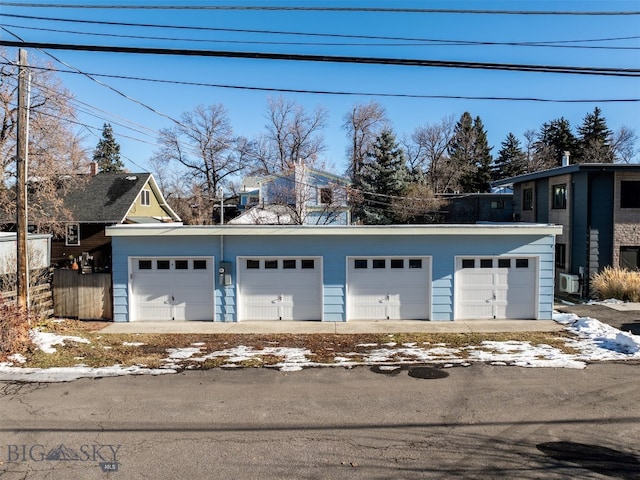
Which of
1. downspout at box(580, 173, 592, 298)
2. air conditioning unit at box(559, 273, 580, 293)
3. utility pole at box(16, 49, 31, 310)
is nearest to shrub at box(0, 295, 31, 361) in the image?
utility pole at box(16, 49, 31, 310)

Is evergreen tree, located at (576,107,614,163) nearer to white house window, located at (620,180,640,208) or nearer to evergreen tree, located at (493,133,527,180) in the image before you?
evergreen tree, located at (493,133,527,180)

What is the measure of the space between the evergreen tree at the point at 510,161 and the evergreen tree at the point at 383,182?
22.8 metres

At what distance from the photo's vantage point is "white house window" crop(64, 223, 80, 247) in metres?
29.2

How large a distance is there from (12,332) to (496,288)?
12.5 meters

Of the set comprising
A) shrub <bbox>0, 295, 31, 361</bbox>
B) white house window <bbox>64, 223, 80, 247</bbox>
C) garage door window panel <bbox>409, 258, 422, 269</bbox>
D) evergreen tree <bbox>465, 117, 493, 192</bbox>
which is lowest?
shrub <bbox>0, 295, 31, 361</bbox>

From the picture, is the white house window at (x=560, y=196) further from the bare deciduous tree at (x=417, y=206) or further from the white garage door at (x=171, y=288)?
the white garage door at (x=171, y=288)

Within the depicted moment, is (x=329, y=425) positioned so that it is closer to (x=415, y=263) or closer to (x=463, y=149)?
(x=415, y=263)

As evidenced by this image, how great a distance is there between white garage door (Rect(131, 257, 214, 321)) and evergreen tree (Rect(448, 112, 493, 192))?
42.9 meters

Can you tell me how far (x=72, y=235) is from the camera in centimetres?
2933

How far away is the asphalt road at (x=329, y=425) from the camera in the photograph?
551 cm

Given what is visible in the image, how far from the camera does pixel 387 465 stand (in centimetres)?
556

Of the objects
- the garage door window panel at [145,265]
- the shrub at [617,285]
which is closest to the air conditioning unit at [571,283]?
the shrub at [617,285]

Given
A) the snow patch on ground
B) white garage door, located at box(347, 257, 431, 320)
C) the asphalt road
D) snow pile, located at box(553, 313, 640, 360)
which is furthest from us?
white garage door, located at box(347, 257, 431, 320)

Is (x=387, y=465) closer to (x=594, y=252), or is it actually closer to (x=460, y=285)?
(x=460, y=285)
